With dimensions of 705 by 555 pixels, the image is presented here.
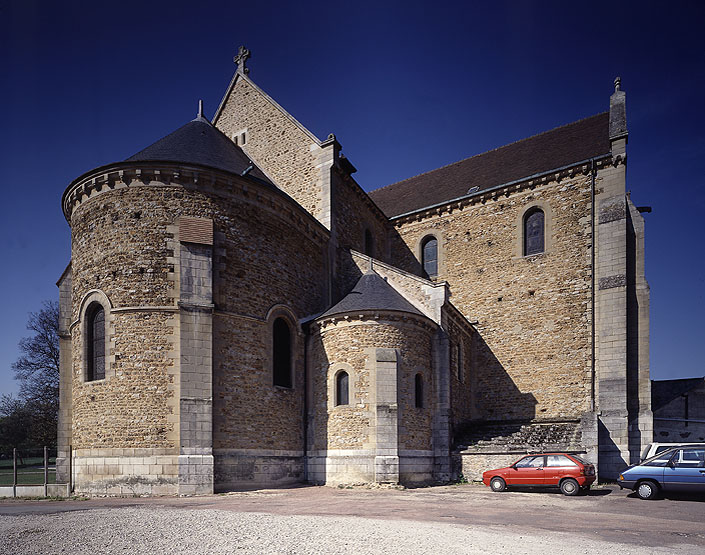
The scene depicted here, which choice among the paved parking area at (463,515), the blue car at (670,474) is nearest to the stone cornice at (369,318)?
the paved parking area at (463,515)

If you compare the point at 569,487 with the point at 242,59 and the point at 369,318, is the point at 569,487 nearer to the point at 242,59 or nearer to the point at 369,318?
the point at 369,318

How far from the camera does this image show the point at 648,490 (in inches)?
522

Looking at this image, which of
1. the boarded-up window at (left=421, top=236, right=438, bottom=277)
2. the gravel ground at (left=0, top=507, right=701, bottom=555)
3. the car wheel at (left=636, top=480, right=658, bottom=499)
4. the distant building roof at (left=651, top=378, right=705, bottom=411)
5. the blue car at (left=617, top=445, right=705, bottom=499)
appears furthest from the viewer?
the boarded-up window at (left=421, top=236, right=438, bottom=277)

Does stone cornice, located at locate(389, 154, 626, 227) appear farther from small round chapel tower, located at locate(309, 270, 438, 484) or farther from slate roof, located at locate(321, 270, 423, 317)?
small round chapel tower, located at locate(309, 270, 438, 484)

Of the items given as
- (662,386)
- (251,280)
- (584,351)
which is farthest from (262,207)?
(662,386)

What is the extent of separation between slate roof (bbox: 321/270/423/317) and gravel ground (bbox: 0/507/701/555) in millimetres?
8524

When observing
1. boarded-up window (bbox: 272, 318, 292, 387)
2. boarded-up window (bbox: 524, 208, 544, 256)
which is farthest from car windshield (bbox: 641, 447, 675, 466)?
boarded-up window (bbox: 524, 208, 544, 256)

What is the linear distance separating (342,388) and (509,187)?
1267 cm

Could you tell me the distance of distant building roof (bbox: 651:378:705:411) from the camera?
25594 millimetres

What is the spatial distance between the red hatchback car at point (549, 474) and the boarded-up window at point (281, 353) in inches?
282

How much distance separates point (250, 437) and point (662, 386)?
22.2 metres

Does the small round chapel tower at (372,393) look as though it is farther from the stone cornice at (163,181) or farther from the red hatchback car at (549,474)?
the stone cornice at (163,181)

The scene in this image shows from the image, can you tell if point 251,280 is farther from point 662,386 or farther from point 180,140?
point 662,386

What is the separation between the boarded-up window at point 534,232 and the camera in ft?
77.0
